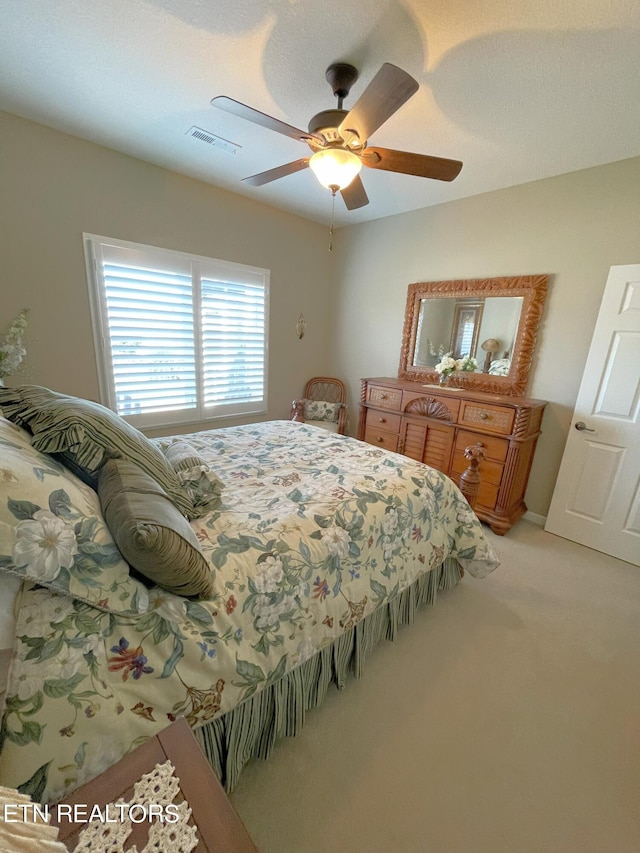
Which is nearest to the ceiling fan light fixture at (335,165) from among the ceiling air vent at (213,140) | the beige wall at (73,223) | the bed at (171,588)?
the ceiling air vent at (213,140)

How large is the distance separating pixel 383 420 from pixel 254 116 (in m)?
2.43

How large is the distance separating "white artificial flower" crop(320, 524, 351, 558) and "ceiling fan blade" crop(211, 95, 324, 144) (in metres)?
1.75

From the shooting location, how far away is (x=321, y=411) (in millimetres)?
3809

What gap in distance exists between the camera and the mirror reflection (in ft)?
9.22

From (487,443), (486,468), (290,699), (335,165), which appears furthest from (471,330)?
(290,699)

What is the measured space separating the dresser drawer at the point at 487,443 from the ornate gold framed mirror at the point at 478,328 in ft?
1.70

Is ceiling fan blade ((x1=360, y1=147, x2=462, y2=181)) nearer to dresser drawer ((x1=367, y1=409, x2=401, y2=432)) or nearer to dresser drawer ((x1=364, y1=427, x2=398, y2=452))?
dresser drawer ((x1=367, y1=409, x2=401, y2=432))

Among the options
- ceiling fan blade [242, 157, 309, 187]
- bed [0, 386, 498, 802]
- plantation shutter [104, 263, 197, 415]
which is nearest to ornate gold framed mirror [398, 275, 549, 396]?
bed [0, 386, 498, 802]

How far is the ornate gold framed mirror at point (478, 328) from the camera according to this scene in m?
2.71

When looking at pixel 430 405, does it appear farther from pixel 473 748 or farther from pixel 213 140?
pixel 213 140

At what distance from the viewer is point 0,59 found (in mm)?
1624

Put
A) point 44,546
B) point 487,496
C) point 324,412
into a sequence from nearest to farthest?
point 44,546, point 487,496, point 324,412

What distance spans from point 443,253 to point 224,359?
90.6 inches

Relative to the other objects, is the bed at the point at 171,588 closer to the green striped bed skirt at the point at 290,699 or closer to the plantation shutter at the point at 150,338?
the green striped bed skirt at the point at 290,699
